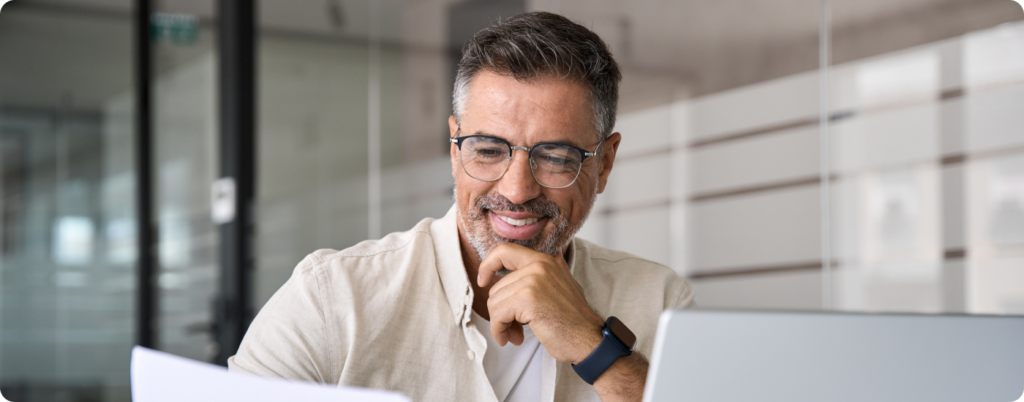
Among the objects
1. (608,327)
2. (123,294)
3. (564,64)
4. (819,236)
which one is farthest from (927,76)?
(123,294)

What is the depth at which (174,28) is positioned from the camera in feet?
14.8

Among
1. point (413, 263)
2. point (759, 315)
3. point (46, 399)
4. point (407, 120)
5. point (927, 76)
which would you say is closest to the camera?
point (759, 315)

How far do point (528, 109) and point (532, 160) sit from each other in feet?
0.28

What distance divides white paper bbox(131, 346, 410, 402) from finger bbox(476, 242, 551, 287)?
2.05ft

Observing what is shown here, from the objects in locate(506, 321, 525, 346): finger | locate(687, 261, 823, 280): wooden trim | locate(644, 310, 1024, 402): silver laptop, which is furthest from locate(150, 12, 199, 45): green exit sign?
locate(644, 310, 1024, 402): silver laptop

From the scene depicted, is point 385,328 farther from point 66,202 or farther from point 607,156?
point 66,202

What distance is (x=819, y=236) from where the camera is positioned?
208 centimetres

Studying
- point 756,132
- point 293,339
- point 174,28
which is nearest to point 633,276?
point 293,339

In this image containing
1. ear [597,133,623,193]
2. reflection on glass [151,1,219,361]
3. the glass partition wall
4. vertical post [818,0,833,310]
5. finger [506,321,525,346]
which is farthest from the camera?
reflection on glass [151,1,219,361]

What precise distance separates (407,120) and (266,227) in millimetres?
999

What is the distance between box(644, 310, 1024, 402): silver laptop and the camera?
616mm

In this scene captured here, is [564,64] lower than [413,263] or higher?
higher

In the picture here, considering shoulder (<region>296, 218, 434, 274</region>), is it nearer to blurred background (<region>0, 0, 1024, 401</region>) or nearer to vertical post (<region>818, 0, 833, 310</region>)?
blurred background (<region>0, 0, 1024, 401</region>)

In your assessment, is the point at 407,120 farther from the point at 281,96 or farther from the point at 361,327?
the point at 361,327
